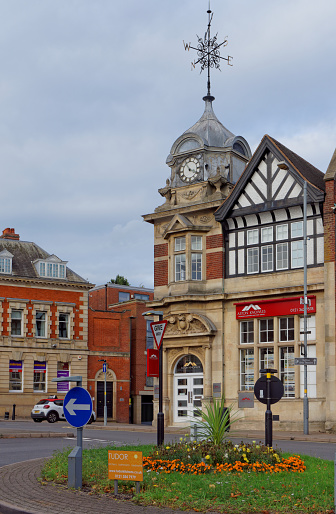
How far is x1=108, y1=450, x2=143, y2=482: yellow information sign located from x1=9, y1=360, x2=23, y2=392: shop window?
41116 mm

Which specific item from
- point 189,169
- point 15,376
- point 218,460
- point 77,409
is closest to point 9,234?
point 15,376

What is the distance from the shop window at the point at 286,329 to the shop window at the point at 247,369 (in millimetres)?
1813

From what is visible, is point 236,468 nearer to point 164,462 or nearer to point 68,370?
point 164,462

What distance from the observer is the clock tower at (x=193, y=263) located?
3497cm

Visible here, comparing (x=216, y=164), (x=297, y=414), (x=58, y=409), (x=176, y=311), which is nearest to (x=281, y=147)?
(x=216, y=164)

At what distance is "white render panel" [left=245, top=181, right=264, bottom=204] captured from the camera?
3420 cm

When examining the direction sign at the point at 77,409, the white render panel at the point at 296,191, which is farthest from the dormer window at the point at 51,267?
the direction sign at the point at 77,409

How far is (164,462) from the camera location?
518 inches

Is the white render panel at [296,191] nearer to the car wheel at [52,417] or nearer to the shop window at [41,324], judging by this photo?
the car wheel at [52,417]

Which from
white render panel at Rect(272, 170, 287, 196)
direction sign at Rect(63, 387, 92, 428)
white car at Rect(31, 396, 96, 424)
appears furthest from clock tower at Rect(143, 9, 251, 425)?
direction sign at Rect(63, 387, 92, 428)

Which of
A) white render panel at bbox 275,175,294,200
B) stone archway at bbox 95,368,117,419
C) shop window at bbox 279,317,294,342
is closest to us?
shop window at bbox 279,317,294,342

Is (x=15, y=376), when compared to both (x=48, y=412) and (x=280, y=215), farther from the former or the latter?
(x=280, y=215)

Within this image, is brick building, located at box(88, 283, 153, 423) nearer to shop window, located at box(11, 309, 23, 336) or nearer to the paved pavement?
shop window, located at box(11, 309, 23, 336)

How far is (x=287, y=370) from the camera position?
106 feet
